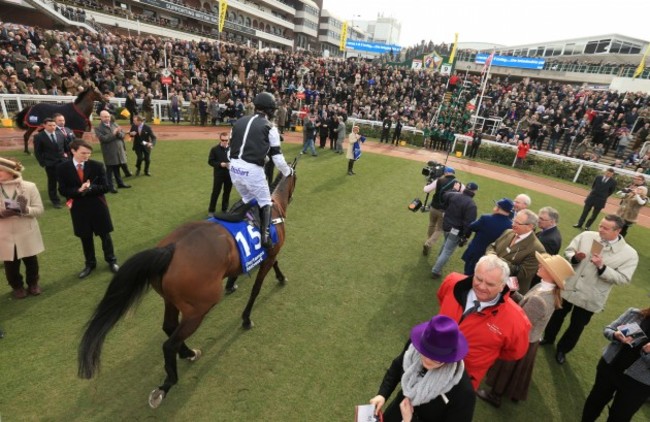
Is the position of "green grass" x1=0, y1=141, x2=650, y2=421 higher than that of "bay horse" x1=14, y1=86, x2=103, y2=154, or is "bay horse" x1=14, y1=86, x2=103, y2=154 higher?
"bay horse" x1=14, y1=86, x2=103, y2=154

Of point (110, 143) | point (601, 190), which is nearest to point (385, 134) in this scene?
point (601, 190)

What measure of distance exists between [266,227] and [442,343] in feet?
9.93

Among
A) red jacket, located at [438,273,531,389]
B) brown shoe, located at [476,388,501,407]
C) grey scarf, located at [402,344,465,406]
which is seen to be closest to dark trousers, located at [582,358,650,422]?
A: brown shoe, located at [476,388,501,407]

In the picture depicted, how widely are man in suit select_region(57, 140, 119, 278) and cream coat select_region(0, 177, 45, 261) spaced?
1.51ft

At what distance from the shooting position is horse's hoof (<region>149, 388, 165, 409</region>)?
3438 mm

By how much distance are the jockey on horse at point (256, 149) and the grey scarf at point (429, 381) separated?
2738 mm

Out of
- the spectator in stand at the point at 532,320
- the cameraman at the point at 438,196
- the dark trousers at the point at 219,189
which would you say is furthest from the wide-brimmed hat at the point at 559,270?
the dark trousers at the point at 219,189

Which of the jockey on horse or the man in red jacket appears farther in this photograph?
the jockey on horse

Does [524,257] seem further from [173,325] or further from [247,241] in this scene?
[173,325]

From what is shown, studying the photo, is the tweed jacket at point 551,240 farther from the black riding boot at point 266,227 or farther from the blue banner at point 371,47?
the blue banner at point 371,47

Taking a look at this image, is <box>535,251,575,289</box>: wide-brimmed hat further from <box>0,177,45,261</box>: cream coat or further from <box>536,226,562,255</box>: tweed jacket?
<box>0,177,45,261</box>: cream coat

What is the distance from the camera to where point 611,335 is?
3186 millimetres

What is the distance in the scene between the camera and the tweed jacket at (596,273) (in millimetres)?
4164

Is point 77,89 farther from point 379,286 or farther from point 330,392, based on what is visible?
point 330,392
